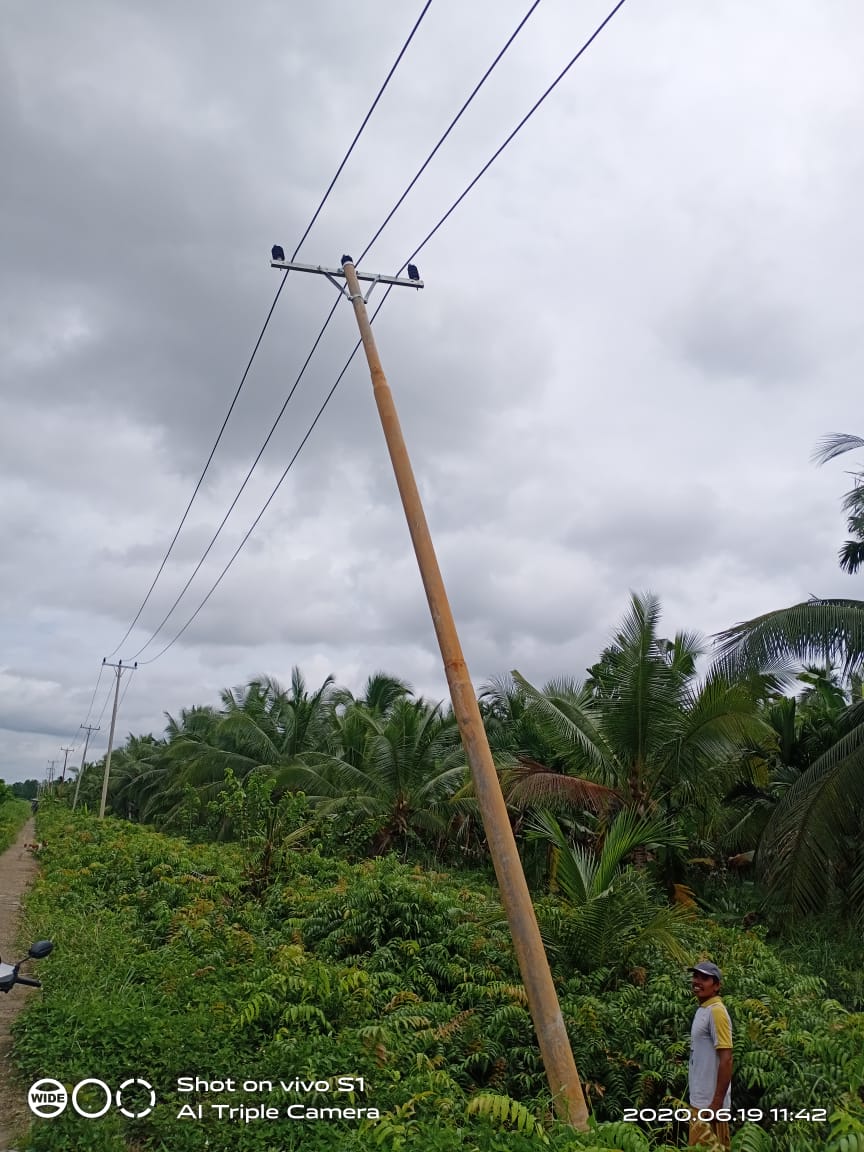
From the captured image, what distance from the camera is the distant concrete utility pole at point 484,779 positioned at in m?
4.95

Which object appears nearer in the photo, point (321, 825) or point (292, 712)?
point (321, 825)

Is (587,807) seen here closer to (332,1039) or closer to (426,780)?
(426,780)

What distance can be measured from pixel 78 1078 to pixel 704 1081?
398 centimetres

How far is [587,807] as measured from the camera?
13078 mm

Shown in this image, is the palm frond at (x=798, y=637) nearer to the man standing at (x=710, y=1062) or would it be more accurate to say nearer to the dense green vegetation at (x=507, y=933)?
the dense green vegetation at (x=507, y=933)

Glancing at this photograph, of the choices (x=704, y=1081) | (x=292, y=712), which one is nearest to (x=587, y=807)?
(x=704, y=1081)

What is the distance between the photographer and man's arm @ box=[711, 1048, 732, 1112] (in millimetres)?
4988

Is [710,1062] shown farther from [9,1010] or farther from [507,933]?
[9,1010]

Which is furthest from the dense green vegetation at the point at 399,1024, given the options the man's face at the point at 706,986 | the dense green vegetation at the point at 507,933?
the man's face at the point at 706,986

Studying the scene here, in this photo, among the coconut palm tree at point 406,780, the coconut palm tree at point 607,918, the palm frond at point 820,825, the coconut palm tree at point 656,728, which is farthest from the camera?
the coconut palm tree at point 406,780

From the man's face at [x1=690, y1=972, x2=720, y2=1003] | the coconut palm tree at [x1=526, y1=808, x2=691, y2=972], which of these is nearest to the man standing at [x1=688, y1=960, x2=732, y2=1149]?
the man's face at [x1=690, y1=972, x2=720, y2=1003]

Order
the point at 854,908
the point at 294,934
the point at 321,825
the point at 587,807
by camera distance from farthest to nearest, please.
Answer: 1. the point at 321,825
2. the point at 587,807
3. the point at 854,908
4. the point at 294,934

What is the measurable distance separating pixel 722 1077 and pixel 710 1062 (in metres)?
0.12

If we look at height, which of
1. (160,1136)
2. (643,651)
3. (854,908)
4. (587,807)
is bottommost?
(160,1136)
